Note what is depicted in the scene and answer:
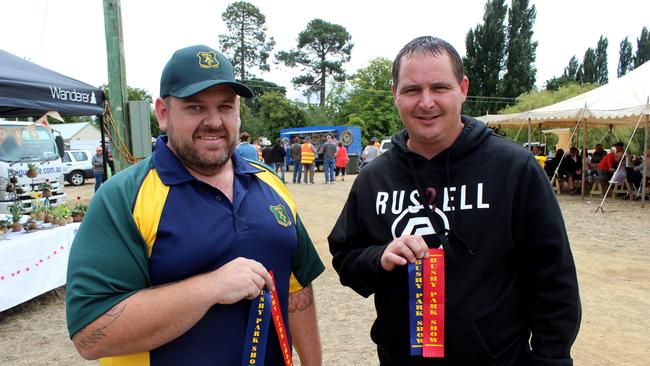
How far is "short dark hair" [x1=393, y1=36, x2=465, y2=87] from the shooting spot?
5.51 ft

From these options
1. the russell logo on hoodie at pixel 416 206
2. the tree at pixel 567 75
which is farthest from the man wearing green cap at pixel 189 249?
the tree at pixel 567 75

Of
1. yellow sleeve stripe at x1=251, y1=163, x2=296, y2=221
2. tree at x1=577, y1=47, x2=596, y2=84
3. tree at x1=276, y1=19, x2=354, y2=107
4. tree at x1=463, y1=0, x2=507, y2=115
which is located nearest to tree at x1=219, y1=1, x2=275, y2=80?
tree at x1=276, y1=19, x2=354, y2=107

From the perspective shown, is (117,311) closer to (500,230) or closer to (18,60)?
(500,230)

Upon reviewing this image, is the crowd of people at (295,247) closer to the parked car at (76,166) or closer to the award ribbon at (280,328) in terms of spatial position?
the award ribbon at (280,328)

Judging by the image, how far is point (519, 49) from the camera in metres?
43.5

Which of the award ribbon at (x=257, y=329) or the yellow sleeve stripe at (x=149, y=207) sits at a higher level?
the yellow sleeve stripe at (x=149, y=207)

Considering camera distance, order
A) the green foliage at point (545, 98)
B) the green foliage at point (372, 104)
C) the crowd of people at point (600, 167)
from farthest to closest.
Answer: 1. the green foliage at point (372, 104)
2. the green foliage at point (545, 98)
3. the crowd of people at point (600, 167)

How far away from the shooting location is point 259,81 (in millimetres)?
53094

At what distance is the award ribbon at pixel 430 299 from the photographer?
162 cm

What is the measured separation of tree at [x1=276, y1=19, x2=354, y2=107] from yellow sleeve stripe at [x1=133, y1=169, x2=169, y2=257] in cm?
5238

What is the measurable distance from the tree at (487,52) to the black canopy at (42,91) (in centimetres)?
4118

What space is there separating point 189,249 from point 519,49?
157 ft

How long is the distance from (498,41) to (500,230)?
4694 cm

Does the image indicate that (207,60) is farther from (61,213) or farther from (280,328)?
(61,213)
